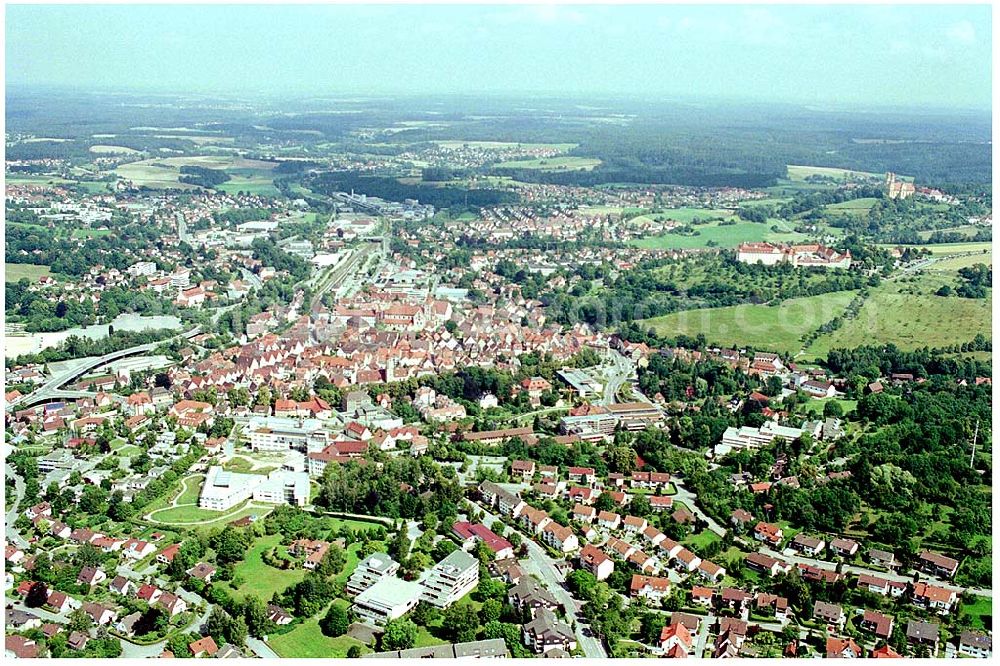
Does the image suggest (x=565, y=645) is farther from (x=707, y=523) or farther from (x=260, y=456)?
(x=260, y=456)

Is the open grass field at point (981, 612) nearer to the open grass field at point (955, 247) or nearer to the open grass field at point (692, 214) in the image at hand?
the open grass field at point (955, 247)

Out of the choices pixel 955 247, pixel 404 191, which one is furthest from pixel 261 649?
pixel 404 191

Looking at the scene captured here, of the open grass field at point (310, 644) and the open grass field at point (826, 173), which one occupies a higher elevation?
the open grass field at point (826, 173)

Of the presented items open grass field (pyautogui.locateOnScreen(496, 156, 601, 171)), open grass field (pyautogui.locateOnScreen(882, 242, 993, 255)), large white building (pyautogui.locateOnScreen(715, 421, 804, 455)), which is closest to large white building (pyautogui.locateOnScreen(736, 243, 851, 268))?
open grass field (pyautogui.locateOnScreen(882, 242, 993, 255))

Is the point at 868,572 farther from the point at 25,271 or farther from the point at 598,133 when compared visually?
the point at 598,133

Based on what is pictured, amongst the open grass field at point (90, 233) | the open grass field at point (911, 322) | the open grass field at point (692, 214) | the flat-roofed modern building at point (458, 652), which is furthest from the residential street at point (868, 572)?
the open grass field at point (692, 214)

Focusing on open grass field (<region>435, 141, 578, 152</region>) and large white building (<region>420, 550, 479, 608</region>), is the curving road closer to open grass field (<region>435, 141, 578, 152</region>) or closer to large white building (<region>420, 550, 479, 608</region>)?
large white building (<region>420, 550, 479, 608</region>)
